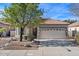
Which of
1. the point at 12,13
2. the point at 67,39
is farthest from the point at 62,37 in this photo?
the point at 12,13

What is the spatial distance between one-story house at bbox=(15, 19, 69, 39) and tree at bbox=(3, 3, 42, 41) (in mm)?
165

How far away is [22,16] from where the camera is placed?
33.9ft

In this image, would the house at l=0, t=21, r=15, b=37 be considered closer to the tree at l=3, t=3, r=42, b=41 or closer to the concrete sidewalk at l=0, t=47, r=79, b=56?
the tree at l=3, t=3, r=42, b=41

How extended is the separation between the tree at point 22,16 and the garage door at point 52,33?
0.33m

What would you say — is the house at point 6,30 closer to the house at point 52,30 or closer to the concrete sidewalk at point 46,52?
the concrete sidewalk at point 46,52

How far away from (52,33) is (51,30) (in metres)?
0.09

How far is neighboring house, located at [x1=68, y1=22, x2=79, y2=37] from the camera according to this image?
10.3m

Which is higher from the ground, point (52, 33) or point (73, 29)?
point (73, 29)

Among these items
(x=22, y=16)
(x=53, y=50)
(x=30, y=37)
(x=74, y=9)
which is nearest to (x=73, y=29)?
(x=74, y=9)

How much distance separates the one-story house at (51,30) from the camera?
1034cm

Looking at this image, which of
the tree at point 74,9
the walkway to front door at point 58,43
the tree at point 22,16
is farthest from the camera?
the walkway to front door at point 58,43

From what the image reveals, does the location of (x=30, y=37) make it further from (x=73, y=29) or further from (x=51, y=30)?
(x=73, y=29)

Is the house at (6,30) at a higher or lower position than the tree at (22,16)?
lower

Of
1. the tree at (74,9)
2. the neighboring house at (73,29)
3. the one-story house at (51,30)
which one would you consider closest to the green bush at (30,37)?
the one-story house at (51,30)
